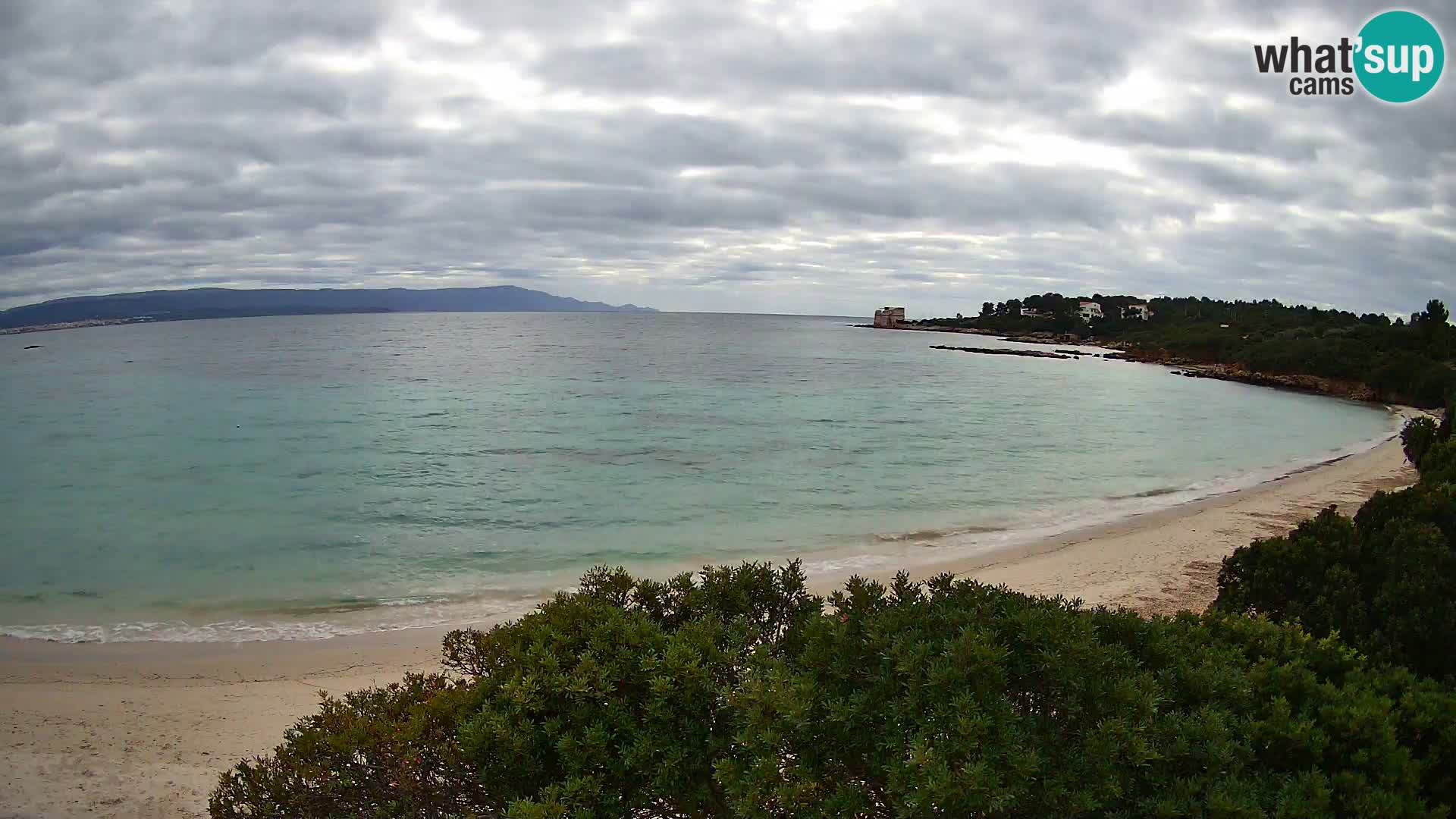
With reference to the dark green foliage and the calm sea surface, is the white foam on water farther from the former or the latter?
the dark green foliage

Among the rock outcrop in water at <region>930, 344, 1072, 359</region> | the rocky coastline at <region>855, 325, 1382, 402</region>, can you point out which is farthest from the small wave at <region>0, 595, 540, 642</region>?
the rock outcrop in water at <region>930, 344, 1072, 359</region>

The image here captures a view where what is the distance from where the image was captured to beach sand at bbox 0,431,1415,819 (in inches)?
253

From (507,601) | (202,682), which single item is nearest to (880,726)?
(202,682)

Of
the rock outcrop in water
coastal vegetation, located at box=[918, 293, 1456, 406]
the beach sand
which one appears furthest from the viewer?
the rock outcrop in water

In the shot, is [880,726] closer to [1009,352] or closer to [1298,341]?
[1298,341]

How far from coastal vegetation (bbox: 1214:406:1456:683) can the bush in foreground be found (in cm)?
141

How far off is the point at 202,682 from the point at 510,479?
12.7 meters

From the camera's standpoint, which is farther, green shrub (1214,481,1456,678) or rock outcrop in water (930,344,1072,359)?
rock outcrop in water (930,344,1072,359)

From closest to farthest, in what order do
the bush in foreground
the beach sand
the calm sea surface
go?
the bush in foreground
the beach sand
the calm sea surface

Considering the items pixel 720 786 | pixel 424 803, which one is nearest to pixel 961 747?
pixel 720 786

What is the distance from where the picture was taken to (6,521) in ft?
56.1

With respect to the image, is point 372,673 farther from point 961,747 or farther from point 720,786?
point 961,747

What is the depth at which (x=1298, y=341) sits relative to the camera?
201 feet

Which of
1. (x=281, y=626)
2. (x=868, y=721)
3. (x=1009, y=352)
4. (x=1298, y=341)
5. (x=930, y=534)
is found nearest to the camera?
(x=868, y=721)
